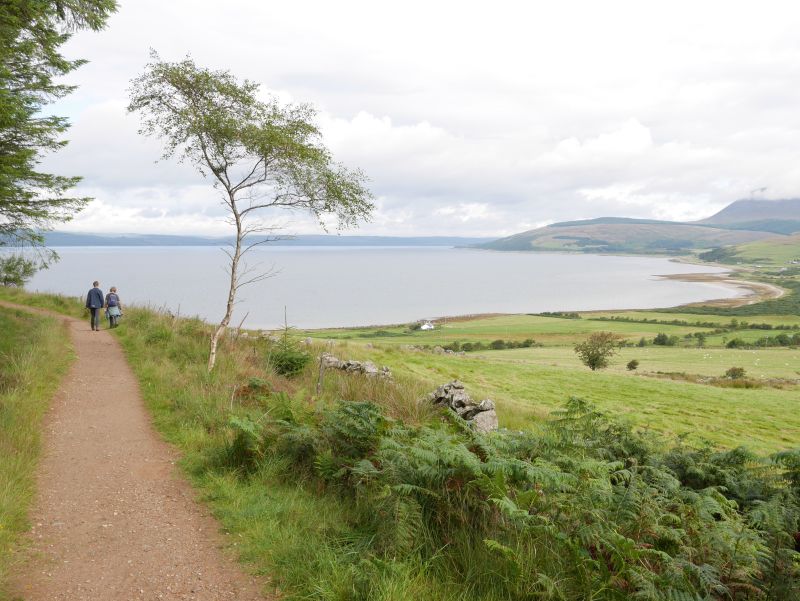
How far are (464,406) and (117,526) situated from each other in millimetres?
8077

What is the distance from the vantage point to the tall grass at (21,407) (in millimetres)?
5654

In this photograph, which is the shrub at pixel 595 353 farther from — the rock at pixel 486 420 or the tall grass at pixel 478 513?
the tall grass at pixel 478 513

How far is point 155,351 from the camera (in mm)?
16016

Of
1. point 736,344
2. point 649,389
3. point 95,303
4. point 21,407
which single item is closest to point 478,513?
point 21,407

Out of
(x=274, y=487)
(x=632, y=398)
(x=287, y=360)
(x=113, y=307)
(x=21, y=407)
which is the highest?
(x=113, y=307)

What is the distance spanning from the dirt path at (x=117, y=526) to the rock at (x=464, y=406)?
6.28m

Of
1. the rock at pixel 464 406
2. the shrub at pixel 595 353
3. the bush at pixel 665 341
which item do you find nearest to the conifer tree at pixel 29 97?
the rock at pixel 464 406

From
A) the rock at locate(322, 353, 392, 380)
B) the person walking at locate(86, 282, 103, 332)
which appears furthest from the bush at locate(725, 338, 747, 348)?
the person walking at locate(86, 282, 103, 332)

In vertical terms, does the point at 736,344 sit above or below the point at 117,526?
below

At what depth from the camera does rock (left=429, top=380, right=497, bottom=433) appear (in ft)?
39.8

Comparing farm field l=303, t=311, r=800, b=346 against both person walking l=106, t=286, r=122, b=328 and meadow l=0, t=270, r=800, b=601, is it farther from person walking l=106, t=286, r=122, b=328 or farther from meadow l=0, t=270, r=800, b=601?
meadow l=0, t=270, r=800, b=601

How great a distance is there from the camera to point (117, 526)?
605cm

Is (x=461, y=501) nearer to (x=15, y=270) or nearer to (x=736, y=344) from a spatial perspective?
(x=15, y=270)

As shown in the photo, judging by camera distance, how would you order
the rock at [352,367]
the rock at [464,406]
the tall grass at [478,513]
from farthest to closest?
1. the rock at [352,367]
2. the rock at [464,406]
3. the tall grass at [478,513]
